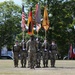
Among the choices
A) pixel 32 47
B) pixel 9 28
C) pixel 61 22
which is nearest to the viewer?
pixel 32 47

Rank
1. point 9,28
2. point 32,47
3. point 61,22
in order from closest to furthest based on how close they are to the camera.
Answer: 1. point 32,47
2. point 61,22
3. point 9,28

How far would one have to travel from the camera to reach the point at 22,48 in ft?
85.6

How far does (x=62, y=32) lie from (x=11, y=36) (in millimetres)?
18892

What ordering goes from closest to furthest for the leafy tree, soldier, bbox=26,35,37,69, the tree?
soldier, bbox=26,35,37,69 → the leafy tree → the tree

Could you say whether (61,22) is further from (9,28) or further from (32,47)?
(32,47)

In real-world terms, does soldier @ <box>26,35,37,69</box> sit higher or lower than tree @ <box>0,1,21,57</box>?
lower

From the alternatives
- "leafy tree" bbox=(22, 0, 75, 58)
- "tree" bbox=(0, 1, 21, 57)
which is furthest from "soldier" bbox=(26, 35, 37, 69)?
"tree" bbox=(0, 1, 21, 57)

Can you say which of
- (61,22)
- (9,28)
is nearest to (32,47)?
(61,22)

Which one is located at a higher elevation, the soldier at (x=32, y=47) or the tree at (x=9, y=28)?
the tree at (x=9, y=28)

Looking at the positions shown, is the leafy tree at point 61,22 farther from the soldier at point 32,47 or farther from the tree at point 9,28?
the soldier at point 32,47

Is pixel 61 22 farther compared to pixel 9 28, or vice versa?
pixel 9 28

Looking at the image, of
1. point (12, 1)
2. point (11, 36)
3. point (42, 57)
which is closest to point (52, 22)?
point (11, 36)

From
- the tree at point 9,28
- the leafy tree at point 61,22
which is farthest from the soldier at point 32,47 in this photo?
the tree at point 9,28

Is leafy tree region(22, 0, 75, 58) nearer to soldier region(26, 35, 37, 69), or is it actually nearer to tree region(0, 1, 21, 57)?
tree region(0, 1, 21, 57)
